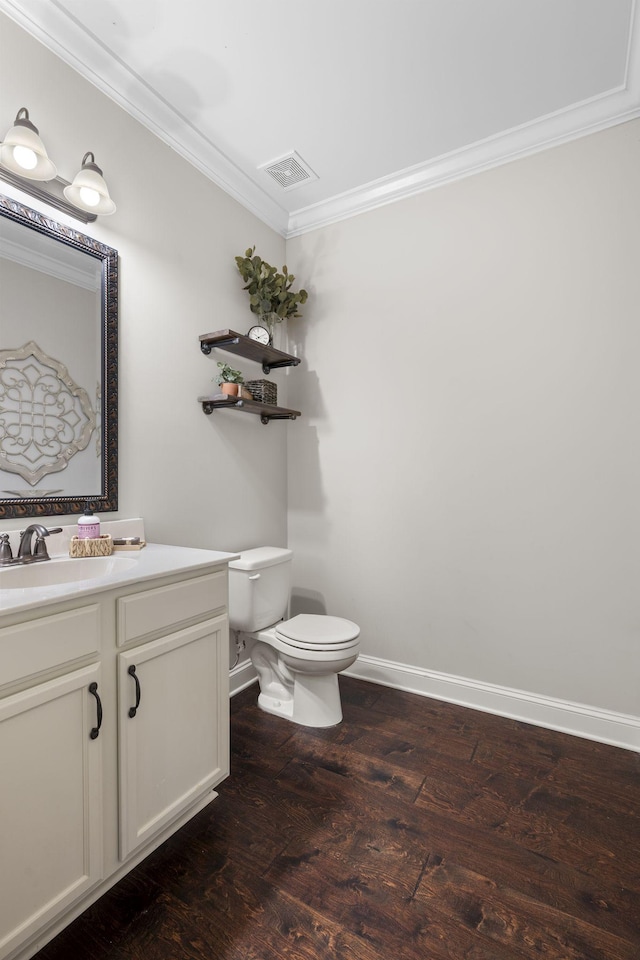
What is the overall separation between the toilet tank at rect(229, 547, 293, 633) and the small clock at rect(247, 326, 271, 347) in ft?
3.65

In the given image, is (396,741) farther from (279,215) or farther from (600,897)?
(279,215)

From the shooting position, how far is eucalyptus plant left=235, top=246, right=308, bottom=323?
2352 mm

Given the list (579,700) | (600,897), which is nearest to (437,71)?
(579,700)

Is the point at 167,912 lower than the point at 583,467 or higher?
lower

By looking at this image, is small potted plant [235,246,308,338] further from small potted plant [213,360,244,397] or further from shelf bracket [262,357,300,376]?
small potted plant [213,360,244,397]

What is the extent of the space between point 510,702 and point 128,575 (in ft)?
6.11

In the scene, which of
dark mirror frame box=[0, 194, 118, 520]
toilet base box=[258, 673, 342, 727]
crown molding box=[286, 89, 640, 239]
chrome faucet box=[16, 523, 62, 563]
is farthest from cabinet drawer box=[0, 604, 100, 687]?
crown molding box=[286, 89, 640, 239]

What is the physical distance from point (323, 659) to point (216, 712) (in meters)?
0.56

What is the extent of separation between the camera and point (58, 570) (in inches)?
57.1

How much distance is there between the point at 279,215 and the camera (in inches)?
105

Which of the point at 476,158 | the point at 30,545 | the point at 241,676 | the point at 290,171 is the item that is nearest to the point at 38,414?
the point at 30,545

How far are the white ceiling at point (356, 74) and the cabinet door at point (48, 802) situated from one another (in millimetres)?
2051

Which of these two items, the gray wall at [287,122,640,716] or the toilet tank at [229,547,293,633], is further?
the toilet tank at [229,547,293,633]

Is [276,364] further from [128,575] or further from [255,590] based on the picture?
[128,575]
